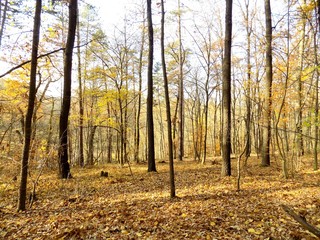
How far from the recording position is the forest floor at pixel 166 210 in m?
4.47

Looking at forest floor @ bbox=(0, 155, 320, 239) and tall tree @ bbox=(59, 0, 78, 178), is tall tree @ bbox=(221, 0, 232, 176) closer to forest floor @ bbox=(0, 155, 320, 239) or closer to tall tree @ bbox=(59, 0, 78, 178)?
forest floor @ bbox=(0, 155, 320, 239)

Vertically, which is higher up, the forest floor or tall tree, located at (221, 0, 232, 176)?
tall tree, located at (221, 0, 232, 176)

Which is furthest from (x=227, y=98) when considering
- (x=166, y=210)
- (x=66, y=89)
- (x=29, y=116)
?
(x=29, y=116)

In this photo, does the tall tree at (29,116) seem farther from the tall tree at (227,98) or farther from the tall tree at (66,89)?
the tall tree at (227,98)

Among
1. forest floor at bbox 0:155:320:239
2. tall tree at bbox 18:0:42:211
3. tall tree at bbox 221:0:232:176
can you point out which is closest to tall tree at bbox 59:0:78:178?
forest floor at bbox 0:155:320:239

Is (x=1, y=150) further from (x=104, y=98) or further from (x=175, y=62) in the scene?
(x=175, y=62)

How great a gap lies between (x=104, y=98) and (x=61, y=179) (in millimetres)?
7330

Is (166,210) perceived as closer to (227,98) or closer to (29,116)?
(29,116)

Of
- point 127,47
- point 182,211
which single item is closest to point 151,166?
point 182,211

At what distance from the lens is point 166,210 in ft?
18.7

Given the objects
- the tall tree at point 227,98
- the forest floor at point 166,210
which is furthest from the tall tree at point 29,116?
the tall tree at point 227,98

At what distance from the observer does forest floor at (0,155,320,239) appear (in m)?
4.47

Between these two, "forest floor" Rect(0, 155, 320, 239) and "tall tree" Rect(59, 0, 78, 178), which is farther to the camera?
"tall tree" Rect(59, 0, 78, 178)

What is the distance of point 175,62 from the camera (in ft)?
71.6
